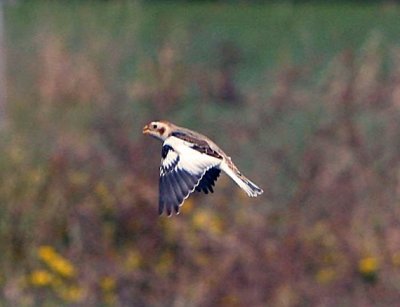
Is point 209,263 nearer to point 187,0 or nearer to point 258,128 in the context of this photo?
point 258,128

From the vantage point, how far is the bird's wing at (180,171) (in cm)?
488

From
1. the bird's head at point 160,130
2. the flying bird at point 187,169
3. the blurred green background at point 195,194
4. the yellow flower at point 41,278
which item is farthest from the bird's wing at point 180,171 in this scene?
the yellow flower at point 41,278

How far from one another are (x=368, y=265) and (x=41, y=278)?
5.34 feet

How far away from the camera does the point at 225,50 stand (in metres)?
13.5

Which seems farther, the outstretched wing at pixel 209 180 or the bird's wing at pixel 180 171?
the outstretched wing at pixel 209 180

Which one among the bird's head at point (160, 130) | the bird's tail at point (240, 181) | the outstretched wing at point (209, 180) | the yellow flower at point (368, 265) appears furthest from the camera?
the yellow flower at point (368, 265)

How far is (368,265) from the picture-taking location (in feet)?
30.1

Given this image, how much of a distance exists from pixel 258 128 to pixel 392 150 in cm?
75

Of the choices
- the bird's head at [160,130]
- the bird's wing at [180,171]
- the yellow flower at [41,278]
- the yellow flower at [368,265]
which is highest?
the yellow flower at [368,265]

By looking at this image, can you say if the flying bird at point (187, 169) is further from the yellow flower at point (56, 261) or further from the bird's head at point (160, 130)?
the yellow flower at point (56, 261)

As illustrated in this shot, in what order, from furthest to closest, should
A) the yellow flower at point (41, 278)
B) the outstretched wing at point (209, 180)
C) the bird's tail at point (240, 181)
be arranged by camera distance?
the yellow flower at point (41, 278), the outstretched wing at point (209, 180), the bird's tail at point (240, 181)

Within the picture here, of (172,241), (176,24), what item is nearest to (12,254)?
(172,241)

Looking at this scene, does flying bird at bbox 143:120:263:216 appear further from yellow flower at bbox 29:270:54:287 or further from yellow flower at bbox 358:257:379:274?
yellow flower at bbox 358:257:379:274

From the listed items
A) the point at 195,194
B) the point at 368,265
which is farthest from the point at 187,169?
the point at 195,194
